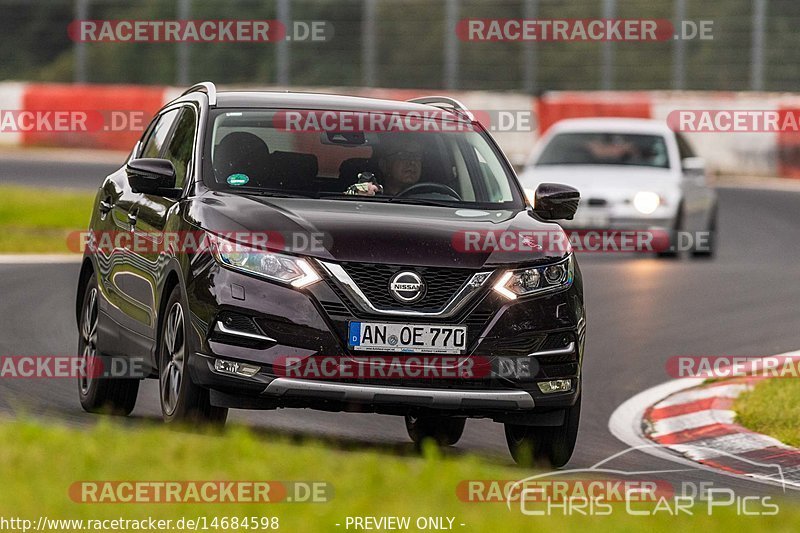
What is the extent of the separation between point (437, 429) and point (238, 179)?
1798 mm

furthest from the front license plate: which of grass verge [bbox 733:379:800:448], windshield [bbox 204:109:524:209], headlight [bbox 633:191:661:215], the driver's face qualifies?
headlight [bbox 633:191:661:215]

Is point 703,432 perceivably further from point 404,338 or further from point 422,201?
point 404,338

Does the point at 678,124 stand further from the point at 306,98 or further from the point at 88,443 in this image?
the point at 88,443

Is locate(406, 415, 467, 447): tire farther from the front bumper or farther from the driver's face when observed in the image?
the front bumper

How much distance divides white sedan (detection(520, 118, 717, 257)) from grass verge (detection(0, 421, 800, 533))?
14747mm

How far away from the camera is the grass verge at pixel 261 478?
20.1 ft

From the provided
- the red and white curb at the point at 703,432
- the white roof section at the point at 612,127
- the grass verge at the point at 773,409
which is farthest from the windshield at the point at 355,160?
the white roof section at the point at 612,127

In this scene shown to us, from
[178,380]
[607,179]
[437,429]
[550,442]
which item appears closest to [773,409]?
[437,429]

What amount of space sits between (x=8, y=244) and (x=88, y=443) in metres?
14.5

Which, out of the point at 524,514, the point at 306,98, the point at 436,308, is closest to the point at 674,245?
the point at 306,98

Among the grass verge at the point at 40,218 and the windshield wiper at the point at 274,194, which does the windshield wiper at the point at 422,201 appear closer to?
the windshield wiper at the point at 274,194

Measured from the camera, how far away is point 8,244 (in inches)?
853

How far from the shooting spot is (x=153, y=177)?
9297mm

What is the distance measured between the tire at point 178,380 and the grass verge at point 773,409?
358cm
